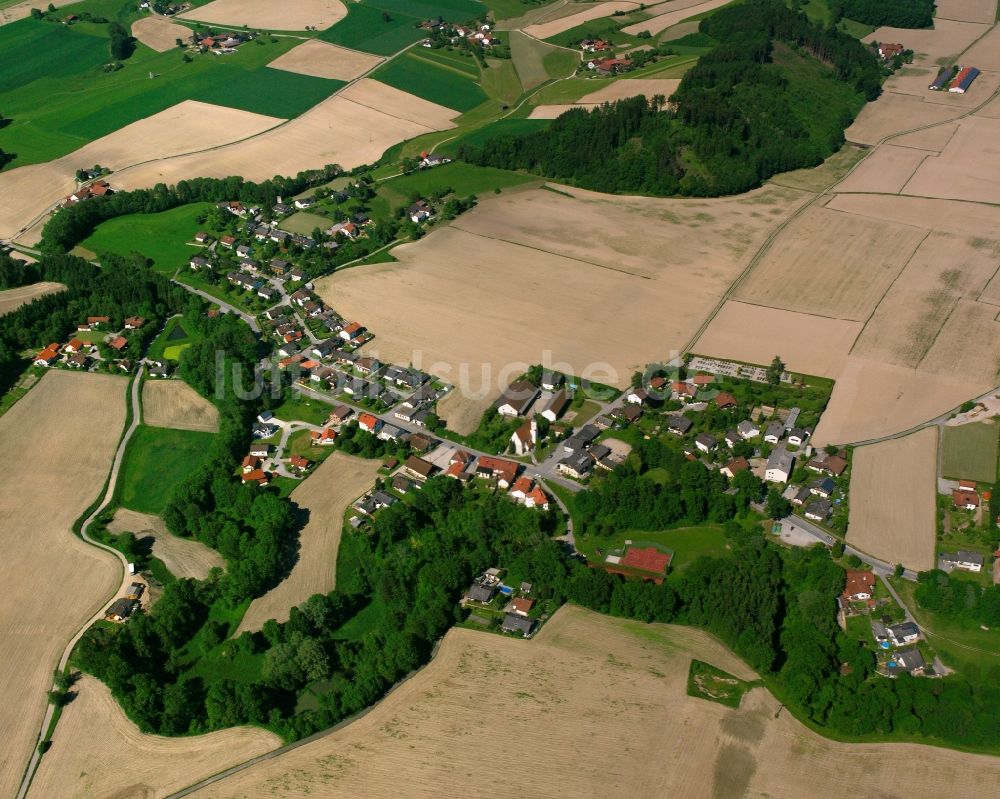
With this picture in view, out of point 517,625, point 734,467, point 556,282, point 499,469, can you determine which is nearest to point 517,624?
point 517,625

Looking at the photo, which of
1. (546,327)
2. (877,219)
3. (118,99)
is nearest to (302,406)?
(546,327)

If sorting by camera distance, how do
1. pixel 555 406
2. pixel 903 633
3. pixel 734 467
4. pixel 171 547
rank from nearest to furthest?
pixel 903 633 → pixel 171 547 → pixel 734 467 → pixel 555 406

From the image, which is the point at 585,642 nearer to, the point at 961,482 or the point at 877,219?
the point at 961,482

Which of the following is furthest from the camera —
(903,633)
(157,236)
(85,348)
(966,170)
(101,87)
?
(101,87)

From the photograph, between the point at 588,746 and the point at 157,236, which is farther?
the point at 157,236

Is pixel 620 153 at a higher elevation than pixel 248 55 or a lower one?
lower

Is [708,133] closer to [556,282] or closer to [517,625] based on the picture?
[556,282]
